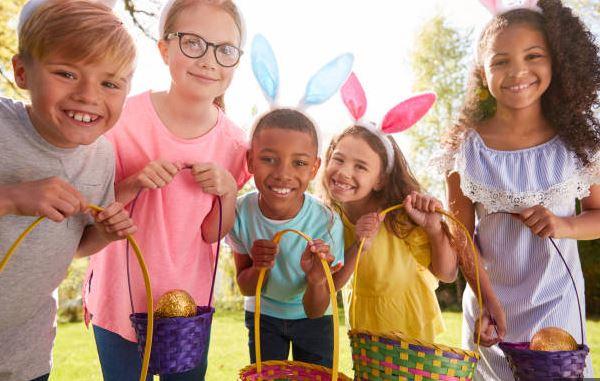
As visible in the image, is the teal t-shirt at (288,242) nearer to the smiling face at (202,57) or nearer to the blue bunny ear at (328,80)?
the blue bunny ear at (328,80)

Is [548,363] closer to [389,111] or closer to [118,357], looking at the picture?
[389,111]

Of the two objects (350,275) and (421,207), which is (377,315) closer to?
(350,275)

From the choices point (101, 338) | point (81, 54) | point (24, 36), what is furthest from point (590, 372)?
point (24, 36)

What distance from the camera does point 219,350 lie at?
7.02 meters

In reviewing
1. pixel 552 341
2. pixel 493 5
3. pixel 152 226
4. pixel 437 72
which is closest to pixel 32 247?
pixel 152 226

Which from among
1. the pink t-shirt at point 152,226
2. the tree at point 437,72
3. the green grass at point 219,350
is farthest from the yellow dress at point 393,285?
the tree at point 437,72

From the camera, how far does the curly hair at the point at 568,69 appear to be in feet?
7.68

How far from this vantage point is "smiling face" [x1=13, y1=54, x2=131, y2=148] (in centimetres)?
179

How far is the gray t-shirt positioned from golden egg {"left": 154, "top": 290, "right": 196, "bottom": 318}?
1.20 feet

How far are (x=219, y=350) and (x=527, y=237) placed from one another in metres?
5.29

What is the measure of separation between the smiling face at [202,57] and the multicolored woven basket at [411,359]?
1044 millimetres

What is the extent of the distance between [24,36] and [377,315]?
5.43ft

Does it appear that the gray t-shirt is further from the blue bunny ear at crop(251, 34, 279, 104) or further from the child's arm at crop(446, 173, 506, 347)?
the child's arm at crop(446, 173, 506, 347)

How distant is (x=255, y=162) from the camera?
2.34 metres
